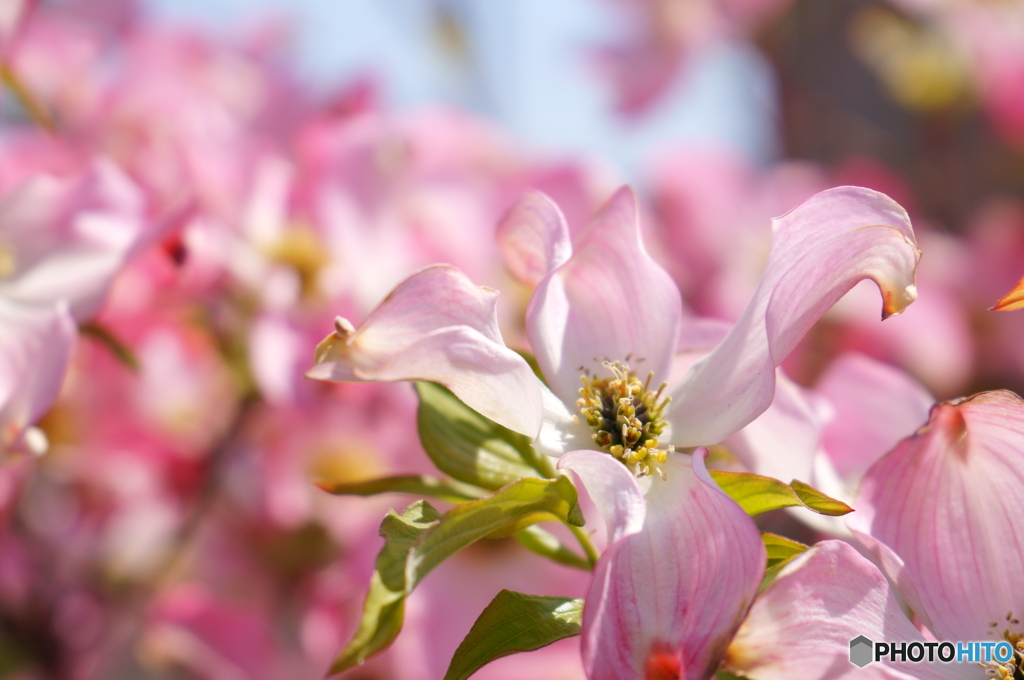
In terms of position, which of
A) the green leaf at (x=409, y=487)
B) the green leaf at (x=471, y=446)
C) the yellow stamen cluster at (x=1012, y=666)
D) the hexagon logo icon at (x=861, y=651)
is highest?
the green leaf at (x=471, y=446)

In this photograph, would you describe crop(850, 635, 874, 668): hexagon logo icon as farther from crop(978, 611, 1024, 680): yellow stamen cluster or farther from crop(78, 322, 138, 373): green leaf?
crop(78, 322, 138, 373): green leaf

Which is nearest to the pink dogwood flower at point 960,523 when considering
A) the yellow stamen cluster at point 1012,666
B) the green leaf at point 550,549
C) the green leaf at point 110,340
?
the yellow stamen cluster at point 1012,666

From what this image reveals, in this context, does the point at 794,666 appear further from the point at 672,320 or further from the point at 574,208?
the point at 574,208

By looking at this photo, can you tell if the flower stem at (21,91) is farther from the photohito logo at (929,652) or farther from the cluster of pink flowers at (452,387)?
the photohito logo at (929,652)

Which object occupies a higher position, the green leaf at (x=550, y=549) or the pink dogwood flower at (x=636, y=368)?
the pink dogwood flower at (x=636, y=368)

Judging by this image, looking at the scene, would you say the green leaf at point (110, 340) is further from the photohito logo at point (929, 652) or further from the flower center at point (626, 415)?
the photohito logo at point (929, 652)

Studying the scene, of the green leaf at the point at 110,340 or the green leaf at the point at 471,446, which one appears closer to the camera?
the green leaf at the point at 471,446
